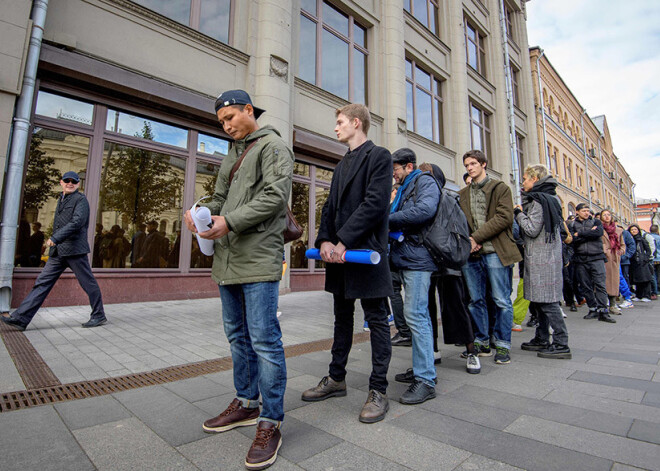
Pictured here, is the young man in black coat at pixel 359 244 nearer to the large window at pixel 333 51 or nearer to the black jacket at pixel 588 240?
the black jacket at pixel 588 240

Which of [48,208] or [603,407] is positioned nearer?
[603,407]

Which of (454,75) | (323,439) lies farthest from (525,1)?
(323,439)

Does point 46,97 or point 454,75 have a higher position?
point 454,75

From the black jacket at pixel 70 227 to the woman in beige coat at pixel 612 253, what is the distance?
916 cm

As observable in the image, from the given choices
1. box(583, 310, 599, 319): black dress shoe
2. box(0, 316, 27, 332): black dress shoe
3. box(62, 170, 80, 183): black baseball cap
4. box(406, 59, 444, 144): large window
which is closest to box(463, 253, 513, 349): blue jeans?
box(583, 310, 599, 319): black dress shoe

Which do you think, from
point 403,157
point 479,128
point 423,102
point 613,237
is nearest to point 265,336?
point 403,157

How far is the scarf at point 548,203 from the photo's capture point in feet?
13.4

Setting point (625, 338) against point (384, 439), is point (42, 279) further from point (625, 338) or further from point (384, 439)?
point (625, 338)

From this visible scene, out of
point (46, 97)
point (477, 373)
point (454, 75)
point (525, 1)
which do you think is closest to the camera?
point (477, 373)

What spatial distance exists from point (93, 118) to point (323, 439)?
727 centimetres

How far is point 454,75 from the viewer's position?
16.6m

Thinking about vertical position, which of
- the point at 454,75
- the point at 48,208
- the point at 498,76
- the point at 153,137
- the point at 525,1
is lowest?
the point at 48,208

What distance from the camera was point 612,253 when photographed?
8.27 m

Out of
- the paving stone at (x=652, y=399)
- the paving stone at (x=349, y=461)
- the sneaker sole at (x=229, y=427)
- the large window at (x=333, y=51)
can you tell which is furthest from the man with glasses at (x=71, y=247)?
the large window at (x=333, y=51)
